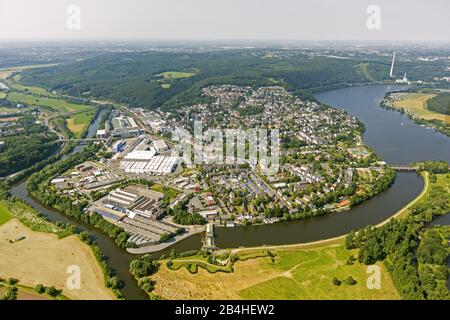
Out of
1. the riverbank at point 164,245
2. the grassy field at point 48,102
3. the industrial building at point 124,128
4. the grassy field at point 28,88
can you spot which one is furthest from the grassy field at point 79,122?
the riverbank at point 164,245

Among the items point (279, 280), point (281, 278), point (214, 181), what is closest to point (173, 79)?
point (214, 181)

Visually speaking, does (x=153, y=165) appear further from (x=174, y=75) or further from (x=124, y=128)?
(x=174, y=75)

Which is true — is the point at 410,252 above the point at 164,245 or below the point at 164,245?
above

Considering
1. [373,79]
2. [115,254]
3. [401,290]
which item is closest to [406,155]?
[401,290]

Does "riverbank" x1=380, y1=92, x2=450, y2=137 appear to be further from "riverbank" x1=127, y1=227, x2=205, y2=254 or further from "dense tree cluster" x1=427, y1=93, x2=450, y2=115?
"riverbank" x1=127, y1=227, x2=205, y2=254

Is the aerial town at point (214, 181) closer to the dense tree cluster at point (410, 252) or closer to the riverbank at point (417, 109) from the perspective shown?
the dense tree cluster at point (410, 252)

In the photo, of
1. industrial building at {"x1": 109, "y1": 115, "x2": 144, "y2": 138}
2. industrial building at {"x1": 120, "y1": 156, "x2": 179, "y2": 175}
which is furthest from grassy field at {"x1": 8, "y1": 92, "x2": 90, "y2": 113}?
industrial building at {"x1": 120, "y1": 156, "x2": 179, "y2": 175}
